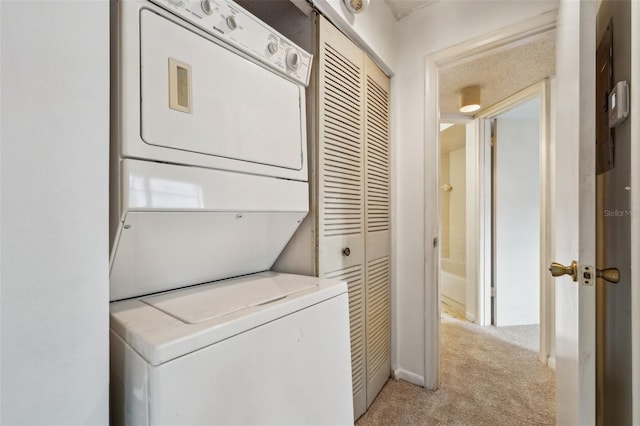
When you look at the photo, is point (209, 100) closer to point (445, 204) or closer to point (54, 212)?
point (54, 212)

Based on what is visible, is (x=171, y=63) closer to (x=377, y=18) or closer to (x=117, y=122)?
(x=117, y=122)

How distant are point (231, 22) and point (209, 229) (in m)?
0.66

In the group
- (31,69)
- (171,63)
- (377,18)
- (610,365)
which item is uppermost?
(377,18)

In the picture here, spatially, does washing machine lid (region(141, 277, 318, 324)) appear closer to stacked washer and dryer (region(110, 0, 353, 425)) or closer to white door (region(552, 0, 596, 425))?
stacked washer and dryer (region(110, 0, 353, 425))

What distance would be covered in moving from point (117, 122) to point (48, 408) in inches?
22.3

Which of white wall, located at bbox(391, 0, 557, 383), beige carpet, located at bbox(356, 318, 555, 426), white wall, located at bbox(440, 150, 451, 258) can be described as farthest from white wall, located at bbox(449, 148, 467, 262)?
white wall, located at bbox(391, 0, 557, 383)

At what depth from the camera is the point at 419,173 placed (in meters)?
1.87

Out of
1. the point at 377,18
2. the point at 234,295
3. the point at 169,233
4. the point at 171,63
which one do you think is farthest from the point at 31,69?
the point at 377,18

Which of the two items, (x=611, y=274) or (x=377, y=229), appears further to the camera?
(x=377, y=229)

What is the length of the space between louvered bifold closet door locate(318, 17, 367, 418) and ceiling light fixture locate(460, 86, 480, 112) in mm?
1382

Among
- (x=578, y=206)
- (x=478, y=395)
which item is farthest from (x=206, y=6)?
(x=478, y=395)

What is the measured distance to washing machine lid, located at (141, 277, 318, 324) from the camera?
73 cm

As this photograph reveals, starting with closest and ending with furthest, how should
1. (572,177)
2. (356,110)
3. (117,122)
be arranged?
(117,122) < (572,177) < (356,110)

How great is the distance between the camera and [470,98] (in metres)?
2.54
